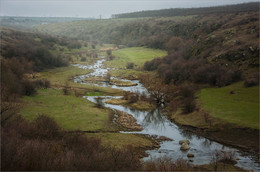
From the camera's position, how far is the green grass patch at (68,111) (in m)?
40.9

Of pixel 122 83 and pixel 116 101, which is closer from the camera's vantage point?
pixel 116 101

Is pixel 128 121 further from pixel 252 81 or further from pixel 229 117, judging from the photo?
pixel 252 81

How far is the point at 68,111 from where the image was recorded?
4700 centimetres

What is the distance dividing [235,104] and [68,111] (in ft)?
111

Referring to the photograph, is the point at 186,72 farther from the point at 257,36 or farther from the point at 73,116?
the point at 73,116

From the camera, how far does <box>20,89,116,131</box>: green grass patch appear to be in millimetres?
40938

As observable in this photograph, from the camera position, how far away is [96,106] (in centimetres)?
5497

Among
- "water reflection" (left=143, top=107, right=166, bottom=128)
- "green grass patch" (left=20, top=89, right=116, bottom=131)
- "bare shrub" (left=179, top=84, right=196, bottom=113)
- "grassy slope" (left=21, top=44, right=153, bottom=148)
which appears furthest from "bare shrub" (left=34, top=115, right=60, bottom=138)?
"bare shrub" (left=179, top=84, right=196, bottom=113)

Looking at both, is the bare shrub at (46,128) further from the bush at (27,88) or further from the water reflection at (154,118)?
the bush at (27,88)

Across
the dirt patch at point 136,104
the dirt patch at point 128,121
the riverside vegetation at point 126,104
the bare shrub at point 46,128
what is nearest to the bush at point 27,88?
the riverside vegetation at point 126,104

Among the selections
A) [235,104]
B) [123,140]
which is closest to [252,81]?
[235,104]

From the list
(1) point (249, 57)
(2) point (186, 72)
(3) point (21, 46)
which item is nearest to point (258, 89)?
(1) point (249, 57)

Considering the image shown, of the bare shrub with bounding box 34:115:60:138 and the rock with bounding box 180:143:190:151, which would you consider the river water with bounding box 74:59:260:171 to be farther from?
the bare shrub with bounding box 34:115:60:138

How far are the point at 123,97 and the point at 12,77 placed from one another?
2820 centimetres
